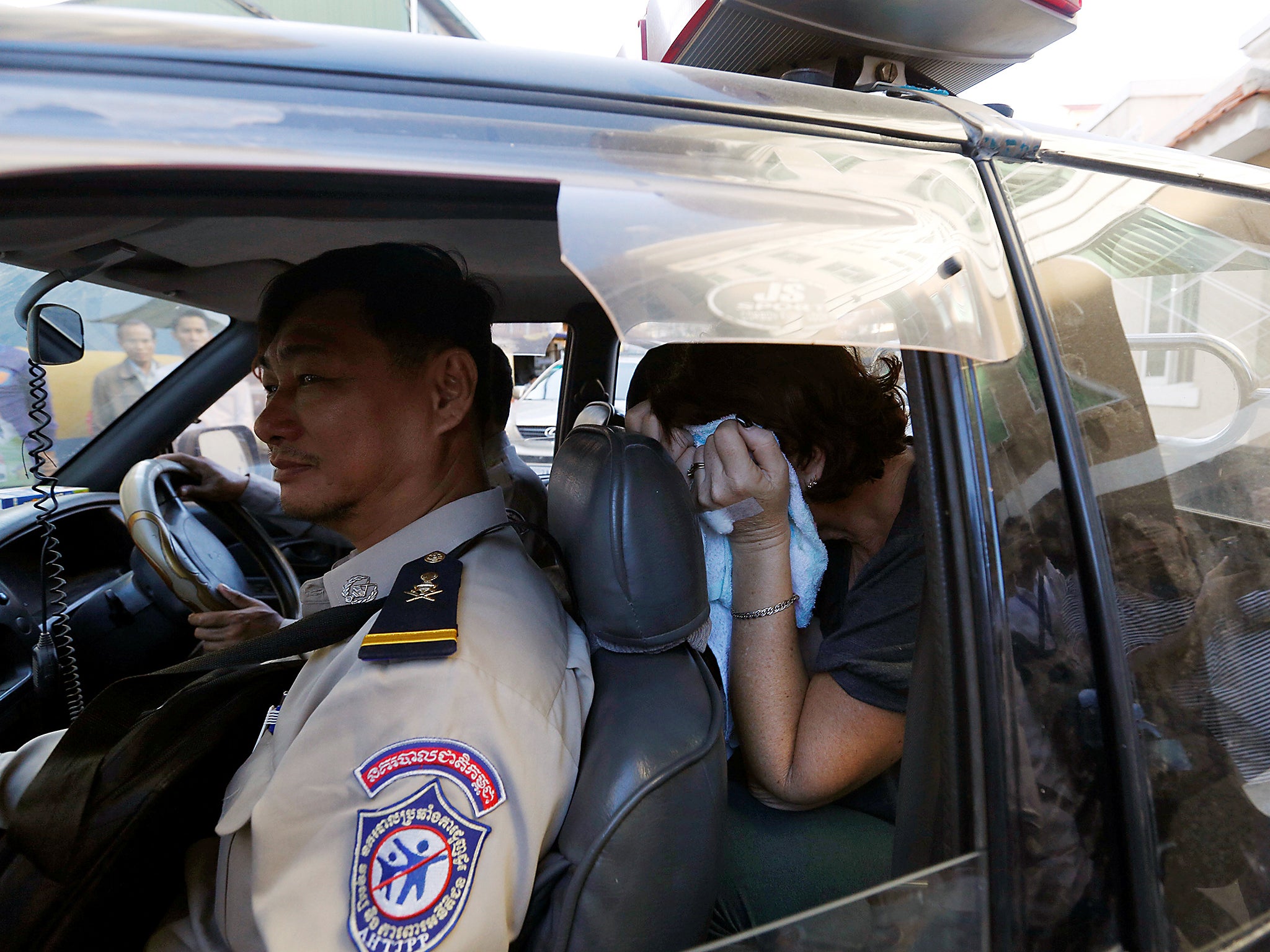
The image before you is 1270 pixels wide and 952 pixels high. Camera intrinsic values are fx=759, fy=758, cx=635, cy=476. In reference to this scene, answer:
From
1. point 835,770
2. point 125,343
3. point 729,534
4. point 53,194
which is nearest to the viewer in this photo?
point 53,194

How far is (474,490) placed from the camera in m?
1.51

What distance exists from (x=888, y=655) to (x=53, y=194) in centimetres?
129

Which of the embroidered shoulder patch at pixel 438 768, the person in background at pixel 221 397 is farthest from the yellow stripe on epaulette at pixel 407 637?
the person in background at pixel 221 397

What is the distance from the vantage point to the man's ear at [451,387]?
1501 millimetres

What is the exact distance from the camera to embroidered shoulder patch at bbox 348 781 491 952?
2.55ft

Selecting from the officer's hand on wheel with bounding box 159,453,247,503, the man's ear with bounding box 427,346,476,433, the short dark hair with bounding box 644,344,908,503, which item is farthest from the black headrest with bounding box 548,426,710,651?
the officer's hand on wheel with bounding box 159,453,247,503

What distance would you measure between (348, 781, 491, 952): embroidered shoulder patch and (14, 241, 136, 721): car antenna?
1494 mm

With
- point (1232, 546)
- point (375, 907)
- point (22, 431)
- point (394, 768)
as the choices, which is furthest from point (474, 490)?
point (22, 431)

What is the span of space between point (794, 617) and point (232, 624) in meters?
1.48

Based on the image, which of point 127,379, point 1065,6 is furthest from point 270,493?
point 1065,6

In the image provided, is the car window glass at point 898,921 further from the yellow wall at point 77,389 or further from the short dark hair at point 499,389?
the yellow wall at point 77,389

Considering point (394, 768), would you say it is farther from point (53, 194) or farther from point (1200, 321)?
point (1200, 321)

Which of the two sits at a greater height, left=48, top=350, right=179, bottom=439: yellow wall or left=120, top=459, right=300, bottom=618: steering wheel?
left=48, top=350, right=179, bottom=439: yellow wall

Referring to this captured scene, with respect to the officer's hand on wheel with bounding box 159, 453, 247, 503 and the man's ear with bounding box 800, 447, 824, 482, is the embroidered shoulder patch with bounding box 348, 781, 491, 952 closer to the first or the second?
the man's ear with bounding box 800, 447, 824, 482
